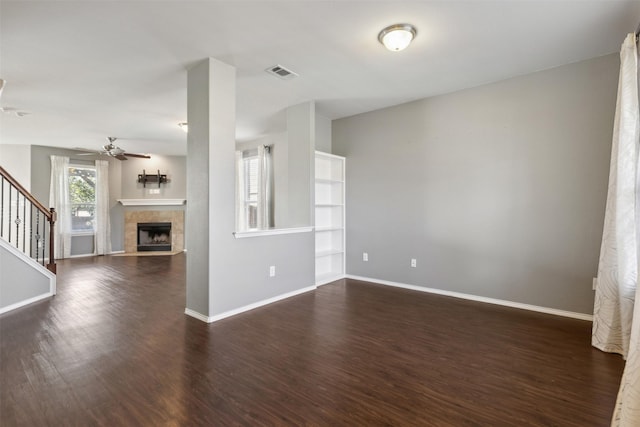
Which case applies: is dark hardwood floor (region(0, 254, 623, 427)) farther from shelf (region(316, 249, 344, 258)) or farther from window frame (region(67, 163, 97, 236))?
window frame (region(67, 163, 97, 236))

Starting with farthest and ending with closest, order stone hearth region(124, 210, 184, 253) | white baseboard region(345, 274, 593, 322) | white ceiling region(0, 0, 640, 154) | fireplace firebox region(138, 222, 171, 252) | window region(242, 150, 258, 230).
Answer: fireplace firebox region(138, 222, 171, 252) < stone hearth region(124, 210, 184, 253) < window region(242, 150, 258, 230) < white baseboard region(345, 274, 593, 322) < white ceiling region(0, 0, 640, 154)

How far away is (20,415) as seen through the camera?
1.66m

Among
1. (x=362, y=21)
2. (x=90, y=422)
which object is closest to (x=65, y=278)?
(x=90, y=422)

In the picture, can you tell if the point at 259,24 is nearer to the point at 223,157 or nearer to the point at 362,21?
the point at 362,21

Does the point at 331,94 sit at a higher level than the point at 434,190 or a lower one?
higher

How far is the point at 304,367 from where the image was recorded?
2184mm

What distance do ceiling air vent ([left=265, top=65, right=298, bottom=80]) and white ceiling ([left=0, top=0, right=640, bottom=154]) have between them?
81 millimetres

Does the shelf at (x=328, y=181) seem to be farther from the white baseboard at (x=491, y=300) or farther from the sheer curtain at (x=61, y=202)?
the sheer curtain at (x=61, y=202)

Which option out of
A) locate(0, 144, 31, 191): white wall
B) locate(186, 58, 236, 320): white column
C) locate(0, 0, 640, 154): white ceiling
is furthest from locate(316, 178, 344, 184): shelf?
locate(0, 144, 31, 191): white wall

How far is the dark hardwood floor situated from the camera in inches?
66.7

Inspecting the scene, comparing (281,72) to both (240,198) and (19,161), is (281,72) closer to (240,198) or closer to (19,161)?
(240,198)

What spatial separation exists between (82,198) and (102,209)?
1.66 ft

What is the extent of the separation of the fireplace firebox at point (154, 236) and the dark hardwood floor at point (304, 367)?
15.4 ft

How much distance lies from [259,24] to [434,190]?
119 inches
